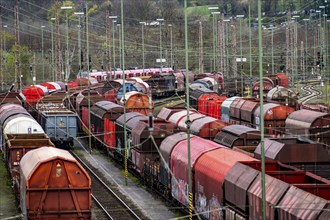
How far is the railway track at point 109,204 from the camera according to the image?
35781mm

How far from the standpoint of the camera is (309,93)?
96250 mm

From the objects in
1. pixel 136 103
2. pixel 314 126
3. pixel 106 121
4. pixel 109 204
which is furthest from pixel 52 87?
pixel 109 204

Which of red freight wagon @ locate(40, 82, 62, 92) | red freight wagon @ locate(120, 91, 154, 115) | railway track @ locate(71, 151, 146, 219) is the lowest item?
railway track @ locate(71, 151, 146, 219)

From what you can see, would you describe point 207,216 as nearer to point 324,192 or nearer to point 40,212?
point 40,212

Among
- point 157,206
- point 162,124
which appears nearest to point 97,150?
point 162,124

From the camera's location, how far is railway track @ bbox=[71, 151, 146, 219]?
35.8 metres

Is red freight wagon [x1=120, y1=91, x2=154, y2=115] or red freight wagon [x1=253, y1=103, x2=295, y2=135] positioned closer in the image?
red freight wagon [x1=253, y1=103, x2=295, y2=135]

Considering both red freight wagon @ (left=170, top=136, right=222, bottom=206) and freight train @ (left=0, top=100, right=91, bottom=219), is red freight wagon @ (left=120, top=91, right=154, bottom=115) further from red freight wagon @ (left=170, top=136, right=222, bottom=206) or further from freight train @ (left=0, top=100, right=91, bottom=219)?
freight train @ (left=0, top=100, right=91, bottom=219)

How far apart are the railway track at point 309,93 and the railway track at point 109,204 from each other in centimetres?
3807

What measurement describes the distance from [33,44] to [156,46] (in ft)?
64.7

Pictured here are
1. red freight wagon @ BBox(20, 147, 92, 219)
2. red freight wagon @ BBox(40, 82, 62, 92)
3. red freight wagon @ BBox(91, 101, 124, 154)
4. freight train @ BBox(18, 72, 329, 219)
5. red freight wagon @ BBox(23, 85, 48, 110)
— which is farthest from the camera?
red freight wagon @ BBox(40, 82, 62, 92)

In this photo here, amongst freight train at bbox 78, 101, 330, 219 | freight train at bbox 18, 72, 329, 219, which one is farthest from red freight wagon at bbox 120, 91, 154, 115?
freight train at bbox 78, 101, 330, 219

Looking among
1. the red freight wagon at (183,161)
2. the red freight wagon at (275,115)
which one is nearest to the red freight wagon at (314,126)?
the red freight wagon at (275,115)

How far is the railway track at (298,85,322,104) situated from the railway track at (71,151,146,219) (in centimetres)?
3807
